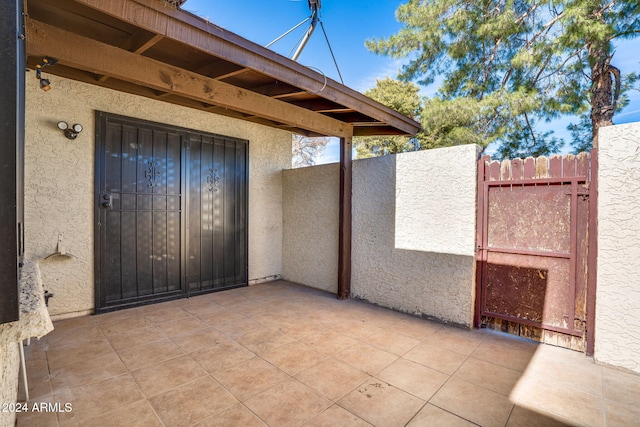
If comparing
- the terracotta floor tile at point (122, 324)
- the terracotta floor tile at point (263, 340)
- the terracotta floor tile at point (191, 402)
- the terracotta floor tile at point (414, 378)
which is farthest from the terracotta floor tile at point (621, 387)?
the terracotta floor tile at point (122, 324)

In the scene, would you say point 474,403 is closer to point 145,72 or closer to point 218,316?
point 218,316

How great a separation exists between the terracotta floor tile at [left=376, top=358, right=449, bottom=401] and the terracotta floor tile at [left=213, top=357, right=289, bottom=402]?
3.35 feet

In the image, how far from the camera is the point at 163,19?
8.95ft

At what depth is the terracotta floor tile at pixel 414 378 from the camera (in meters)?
2.74

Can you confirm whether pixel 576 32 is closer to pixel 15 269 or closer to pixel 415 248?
pixel 415 248

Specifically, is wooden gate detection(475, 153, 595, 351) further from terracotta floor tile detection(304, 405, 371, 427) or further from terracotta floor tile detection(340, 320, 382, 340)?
terracotta floor tile detection(304, 405, 371, 427)

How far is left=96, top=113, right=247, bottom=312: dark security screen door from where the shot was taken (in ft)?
15.3

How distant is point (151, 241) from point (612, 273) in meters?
6.12

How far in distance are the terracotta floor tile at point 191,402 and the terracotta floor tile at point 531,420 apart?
87.2 inches

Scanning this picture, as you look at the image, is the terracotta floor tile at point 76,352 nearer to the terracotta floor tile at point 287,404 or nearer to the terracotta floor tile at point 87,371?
the terracotta floor tile at point 87,371

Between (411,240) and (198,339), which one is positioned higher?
(411,240)

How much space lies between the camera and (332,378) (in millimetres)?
2926

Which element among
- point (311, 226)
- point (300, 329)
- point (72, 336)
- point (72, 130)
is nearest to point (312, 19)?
point (311, 226)

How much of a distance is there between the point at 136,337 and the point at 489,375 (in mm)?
4020
